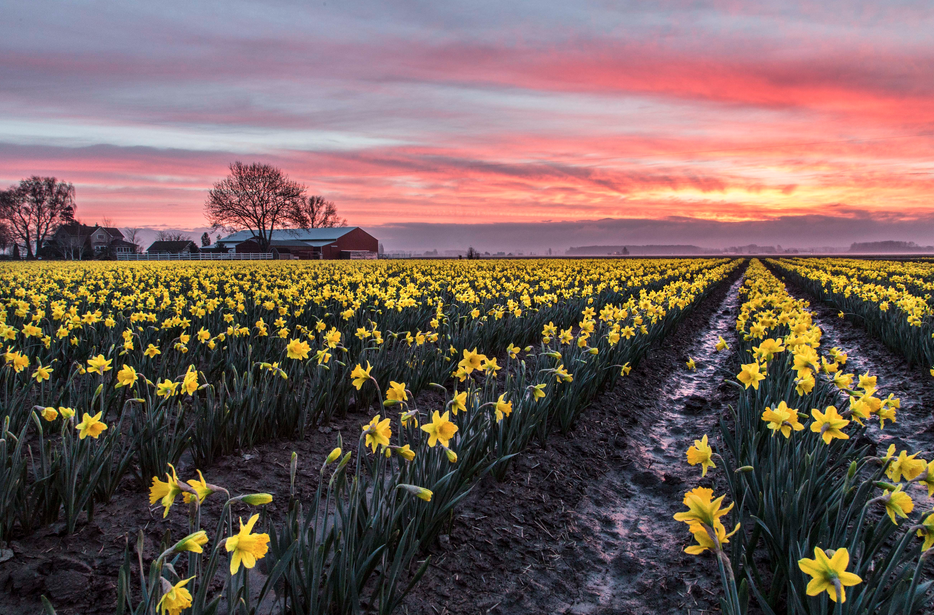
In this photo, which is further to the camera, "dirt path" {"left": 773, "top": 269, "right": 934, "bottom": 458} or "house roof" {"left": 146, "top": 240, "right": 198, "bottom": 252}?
"house roof" {"left": 146, "top": 240, "right": 198, "bottom": 252}

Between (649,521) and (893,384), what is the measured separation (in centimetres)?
541

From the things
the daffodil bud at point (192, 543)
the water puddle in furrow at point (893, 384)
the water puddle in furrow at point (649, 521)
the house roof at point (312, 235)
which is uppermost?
the house roof at point (312, 235)

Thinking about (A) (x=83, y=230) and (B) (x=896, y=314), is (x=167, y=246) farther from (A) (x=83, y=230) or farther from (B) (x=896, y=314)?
(B) (x=896, y=314)

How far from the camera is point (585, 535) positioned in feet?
10.4

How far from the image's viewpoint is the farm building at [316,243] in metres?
71.6

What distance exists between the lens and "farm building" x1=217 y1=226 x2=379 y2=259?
71.6 metres

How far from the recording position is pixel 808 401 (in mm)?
3764

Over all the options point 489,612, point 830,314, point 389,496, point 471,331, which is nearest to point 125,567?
point 389,496

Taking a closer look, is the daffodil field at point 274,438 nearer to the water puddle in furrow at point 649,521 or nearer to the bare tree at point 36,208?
the water puddle in furrow at point 649,521

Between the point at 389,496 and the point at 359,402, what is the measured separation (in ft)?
8.29

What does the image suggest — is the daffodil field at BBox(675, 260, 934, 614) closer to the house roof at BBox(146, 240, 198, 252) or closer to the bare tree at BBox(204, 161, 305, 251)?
the bare tree at BBox(204, 161, 305, 251)

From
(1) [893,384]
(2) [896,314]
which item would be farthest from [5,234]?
(1) [893,384]

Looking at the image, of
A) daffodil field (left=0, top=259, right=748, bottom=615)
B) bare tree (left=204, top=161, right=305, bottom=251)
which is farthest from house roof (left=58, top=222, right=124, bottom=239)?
daffodil field (left=0, top=259, right=748, bottom=615)

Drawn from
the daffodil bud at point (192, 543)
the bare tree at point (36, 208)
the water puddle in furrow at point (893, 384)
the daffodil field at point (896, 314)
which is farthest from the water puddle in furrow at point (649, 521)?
the bare tree at point (36, 208)
